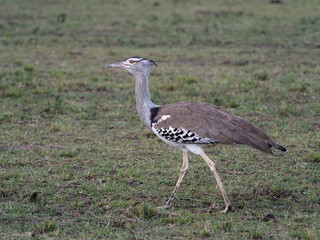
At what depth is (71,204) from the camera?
4285 millimetres

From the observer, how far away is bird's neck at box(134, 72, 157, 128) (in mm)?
4406

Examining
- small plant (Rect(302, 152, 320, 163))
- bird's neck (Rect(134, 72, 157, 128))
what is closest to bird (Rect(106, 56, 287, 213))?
bird's neck (Rect(134, 72, 157, 128))


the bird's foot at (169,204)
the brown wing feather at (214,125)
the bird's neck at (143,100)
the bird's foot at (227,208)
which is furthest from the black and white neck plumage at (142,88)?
the bird's foot at (227,208)

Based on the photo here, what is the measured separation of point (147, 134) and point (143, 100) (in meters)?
1.88

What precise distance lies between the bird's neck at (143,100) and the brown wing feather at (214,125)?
11cm

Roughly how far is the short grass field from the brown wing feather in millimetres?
557

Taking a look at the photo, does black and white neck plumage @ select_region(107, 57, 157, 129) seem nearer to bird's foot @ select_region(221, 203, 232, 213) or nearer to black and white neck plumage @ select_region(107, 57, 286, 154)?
black and white neck plumage @ select_region(107, 57, 286, 154)

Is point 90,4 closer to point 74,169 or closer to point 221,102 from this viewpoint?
point 221,102

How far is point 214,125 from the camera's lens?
414cm

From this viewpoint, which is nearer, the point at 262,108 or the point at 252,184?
the point at 252,184

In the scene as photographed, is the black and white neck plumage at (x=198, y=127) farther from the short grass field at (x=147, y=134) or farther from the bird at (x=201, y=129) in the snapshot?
the short grass field at (x=147, y=134)

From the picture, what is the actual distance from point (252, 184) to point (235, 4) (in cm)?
1513

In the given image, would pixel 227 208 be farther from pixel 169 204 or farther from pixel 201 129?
pixel 201 129

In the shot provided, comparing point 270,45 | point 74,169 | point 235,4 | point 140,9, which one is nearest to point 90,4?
point 140,9
